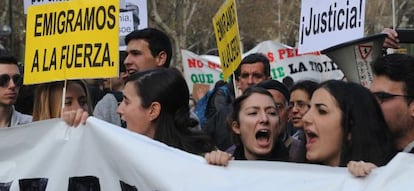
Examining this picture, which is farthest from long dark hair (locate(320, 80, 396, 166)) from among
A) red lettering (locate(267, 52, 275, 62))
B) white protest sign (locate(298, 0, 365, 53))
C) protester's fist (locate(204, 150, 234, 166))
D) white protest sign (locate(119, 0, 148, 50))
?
red lettering (locate(267, 52, 275, 62))

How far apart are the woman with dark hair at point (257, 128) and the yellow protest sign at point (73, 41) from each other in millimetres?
854

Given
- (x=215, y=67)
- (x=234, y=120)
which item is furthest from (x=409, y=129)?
(x=215, y=67)

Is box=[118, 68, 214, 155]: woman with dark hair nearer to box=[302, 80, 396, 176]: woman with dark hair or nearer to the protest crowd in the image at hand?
the protest crowd

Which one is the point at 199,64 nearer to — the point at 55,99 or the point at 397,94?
the point at 55,99

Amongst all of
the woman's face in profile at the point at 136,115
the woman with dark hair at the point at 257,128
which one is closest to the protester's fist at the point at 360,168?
the woman with dark hair at the point at 257,128

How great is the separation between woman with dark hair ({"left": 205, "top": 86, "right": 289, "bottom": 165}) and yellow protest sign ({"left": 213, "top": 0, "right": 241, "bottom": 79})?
2.03m

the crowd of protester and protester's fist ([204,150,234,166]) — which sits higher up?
the crowd of protester

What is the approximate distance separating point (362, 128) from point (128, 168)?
40.5 inches

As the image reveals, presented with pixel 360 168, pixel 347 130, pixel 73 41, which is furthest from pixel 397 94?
pixel 73 41

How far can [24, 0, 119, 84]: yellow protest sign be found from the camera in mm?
4605

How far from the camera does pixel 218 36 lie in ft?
25.0

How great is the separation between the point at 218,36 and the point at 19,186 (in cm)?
324

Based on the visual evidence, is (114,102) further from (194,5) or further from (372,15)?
(372,15)

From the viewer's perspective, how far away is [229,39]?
739 cm
